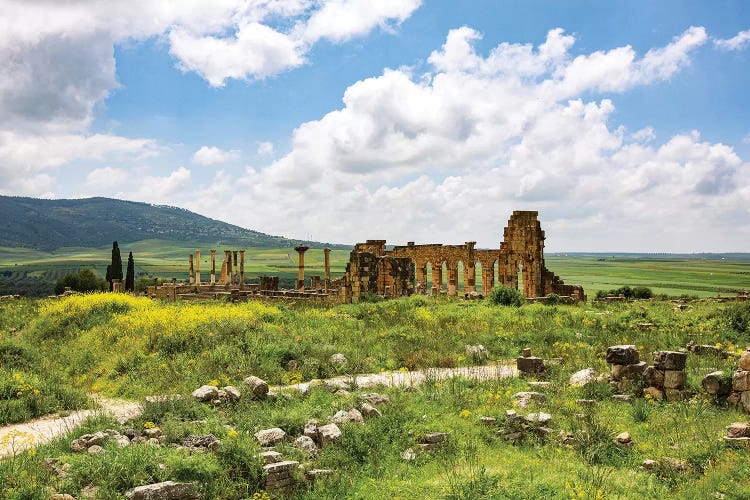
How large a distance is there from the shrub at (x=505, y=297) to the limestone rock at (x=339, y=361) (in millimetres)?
13775

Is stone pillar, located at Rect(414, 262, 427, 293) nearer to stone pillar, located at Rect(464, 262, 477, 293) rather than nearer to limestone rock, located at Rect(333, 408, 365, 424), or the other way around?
stone pillar, located at Rect(464, 262, 477, 293)

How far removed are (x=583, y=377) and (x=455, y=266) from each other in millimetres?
A: 31017

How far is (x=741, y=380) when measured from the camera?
1092cm

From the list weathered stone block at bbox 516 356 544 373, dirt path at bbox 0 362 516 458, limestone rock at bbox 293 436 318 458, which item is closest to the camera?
limestone rock at bbox 293 436 318 458

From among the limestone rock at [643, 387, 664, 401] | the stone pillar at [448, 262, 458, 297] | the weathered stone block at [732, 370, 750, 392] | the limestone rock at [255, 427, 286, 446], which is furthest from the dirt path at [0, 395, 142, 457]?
the stone pillar at [448, 262, 458, 297]

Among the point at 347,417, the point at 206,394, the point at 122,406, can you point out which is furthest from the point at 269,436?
the point at 122,406

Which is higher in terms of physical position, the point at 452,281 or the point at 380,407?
the point at 452,281

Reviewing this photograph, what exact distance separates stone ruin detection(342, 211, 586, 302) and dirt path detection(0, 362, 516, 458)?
15.6 meters

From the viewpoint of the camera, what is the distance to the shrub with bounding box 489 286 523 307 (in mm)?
27453

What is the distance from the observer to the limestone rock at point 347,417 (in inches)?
387

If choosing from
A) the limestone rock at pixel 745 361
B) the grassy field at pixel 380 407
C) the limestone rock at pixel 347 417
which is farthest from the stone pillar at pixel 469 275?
the limestone rock at pixel 347 417

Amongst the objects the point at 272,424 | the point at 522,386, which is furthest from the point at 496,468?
the point at 522,386

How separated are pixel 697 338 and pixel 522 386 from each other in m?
9.12

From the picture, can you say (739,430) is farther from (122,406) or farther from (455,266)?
(455,266)
